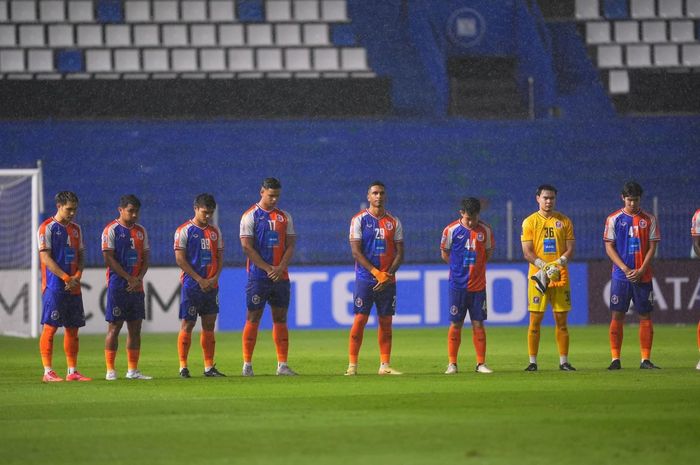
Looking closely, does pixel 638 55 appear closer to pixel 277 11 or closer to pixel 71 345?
pixel 277 11

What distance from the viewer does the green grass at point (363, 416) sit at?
7.36 metres

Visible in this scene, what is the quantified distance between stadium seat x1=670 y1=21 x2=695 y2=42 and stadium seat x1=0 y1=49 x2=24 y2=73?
16.0m

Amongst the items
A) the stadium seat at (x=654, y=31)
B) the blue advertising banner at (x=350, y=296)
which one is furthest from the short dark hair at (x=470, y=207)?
the stadium seat at (x=654, y=31)

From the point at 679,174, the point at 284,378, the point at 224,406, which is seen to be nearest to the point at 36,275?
the point at 284,378

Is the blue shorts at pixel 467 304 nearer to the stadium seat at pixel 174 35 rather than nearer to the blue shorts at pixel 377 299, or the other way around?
the blue shorts at pixel 377 299

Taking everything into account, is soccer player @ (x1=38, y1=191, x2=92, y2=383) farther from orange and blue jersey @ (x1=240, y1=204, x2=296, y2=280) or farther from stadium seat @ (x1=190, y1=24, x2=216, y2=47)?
stadium seat @ (x1=190, y1=24, x2=216, y2=47)

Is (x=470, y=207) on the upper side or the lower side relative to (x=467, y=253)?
upper

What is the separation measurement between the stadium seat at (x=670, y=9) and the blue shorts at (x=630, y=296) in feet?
64.2

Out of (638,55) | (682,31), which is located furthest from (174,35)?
(682,31)

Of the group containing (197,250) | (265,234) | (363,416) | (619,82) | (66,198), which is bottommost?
(363,416)

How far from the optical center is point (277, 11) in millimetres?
30734

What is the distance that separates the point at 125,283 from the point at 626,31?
70.2 ft

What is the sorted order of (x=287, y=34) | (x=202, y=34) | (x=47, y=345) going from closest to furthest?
(x=47, y=345) < (x=202, y=34) < (x=287, y=34)

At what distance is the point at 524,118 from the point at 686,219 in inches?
232
